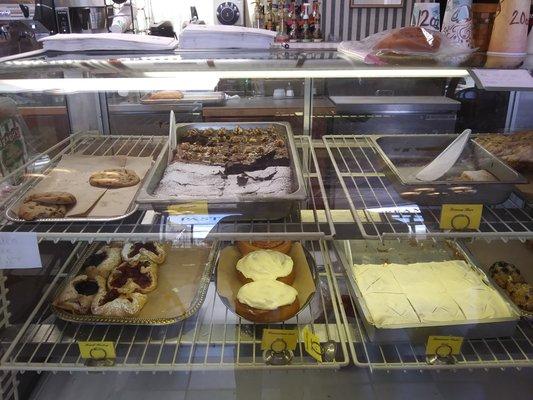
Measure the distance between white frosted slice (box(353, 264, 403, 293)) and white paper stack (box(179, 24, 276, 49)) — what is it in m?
0.78

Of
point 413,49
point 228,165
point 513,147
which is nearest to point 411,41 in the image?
point 413,49

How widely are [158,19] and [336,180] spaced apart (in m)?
4.63

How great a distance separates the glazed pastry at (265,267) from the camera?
1.41 m

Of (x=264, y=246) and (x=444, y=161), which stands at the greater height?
(x=444, y=161)

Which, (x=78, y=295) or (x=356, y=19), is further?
A: (x=356, y=19)

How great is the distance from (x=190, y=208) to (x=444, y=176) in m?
0.70

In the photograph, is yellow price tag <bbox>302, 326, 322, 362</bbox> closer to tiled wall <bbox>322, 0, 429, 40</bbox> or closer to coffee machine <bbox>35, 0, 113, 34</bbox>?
coffee machine <bbox>35, 0, 113, 34</bbox>

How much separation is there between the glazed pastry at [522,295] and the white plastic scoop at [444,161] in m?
0.43

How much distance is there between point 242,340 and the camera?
53.0 inches

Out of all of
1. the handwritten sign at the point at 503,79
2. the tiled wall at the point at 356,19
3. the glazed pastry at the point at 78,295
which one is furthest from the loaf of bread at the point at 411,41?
the tiled wall at the point at 356,19

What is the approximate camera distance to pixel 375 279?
150cm

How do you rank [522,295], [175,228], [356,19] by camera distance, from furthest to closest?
[356,19]
[522,295]
[175,228]

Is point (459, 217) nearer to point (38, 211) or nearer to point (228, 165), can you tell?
point (228, 165)

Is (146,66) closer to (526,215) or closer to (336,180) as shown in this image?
(336,180)
